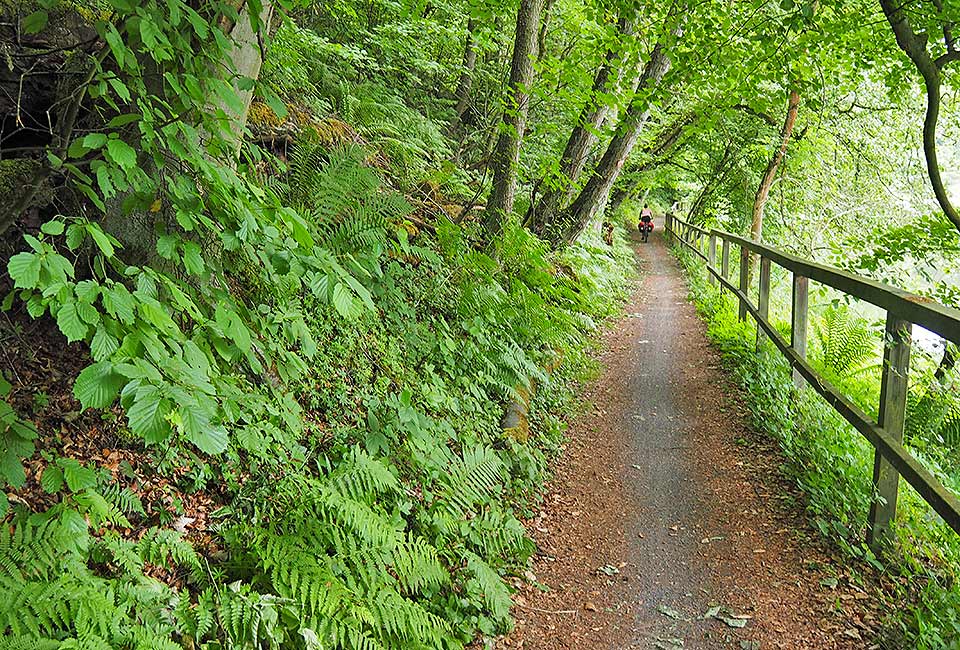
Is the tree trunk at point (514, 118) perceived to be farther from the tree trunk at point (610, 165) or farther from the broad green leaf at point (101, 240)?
the broad green leaf at point (101, 240)

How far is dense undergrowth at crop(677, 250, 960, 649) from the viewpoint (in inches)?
134

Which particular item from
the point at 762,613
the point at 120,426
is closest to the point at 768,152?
the point at 762,613

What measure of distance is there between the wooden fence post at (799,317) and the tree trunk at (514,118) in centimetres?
319

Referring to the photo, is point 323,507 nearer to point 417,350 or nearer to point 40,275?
point 40,275

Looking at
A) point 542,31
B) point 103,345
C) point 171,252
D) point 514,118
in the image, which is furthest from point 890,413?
point 542,31

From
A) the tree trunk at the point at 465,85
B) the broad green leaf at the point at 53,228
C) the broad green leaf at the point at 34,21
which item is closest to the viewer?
the broad green leaf at the point at 53,228

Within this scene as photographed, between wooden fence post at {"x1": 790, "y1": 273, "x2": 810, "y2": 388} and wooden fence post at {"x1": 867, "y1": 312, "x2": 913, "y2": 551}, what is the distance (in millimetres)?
1903

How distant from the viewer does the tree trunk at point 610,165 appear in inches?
378

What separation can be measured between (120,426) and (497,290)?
415 centimetres

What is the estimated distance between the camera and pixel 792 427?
18.2ft

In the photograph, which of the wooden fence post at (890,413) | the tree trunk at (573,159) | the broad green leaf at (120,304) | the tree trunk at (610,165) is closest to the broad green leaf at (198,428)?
the broad green leaf at (120,304)

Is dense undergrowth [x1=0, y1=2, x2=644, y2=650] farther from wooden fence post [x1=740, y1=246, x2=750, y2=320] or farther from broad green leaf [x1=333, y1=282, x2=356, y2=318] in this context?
wooden fence post [x1=740, y1=246, x2=750, y2=320]

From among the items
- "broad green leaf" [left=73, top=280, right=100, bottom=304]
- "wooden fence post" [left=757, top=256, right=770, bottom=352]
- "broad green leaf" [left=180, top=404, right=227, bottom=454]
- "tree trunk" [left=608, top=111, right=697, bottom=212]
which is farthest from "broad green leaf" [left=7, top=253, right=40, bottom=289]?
"tree trunk" [left=608, top=111, right=697, bottom=212]

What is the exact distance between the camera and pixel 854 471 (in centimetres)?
462
